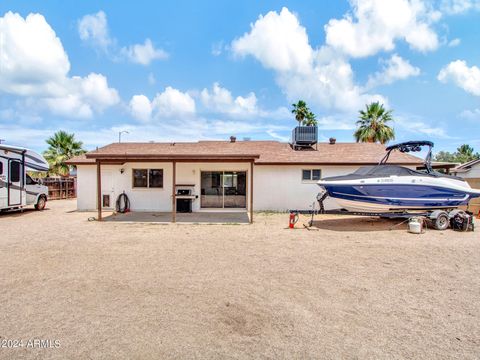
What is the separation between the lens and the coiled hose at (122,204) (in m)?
13.0

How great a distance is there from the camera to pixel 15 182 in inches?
481

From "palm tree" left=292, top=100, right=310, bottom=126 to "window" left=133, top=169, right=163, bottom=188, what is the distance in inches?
811

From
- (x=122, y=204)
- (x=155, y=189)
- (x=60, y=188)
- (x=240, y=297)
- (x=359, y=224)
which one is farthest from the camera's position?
(x=60, y=188)

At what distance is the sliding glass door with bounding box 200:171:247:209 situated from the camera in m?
13.6

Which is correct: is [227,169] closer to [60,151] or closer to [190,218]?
[190,218]

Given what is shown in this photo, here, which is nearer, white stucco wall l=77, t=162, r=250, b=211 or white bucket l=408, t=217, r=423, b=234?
white bucket l=408, t=217, r=423, b=234

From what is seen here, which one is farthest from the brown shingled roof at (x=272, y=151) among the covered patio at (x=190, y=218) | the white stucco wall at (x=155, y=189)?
the covered patio at (x=190, y=218)

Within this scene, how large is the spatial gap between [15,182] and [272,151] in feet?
38.7

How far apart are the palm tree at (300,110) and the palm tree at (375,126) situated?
647 cm

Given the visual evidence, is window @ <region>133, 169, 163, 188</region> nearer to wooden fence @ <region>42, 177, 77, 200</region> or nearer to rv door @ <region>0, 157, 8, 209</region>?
rv door @ <region>0, 157, 8, 209</region>

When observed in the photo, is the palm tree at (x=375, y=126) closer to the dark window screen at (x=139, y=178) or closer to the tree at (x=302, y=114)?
the tree at (x=302, y=114)

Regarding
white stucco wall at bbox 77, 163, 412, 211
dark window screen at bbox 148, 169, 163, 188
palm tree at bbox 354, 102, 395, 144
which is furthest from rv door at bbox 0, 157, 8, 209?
palm tree at bbox 354, 102, 395, 144

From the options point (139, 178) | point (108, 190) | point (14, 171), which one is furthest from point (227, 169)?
point (14, 171)

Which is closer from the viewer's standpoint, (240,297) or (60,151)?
(240,297)
